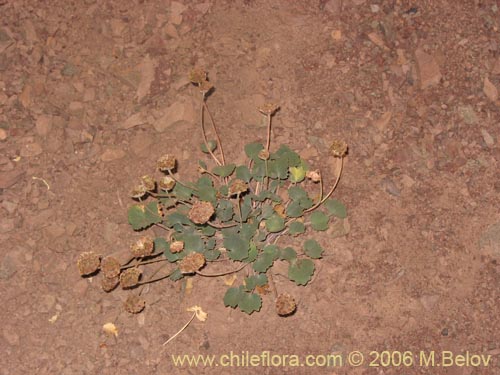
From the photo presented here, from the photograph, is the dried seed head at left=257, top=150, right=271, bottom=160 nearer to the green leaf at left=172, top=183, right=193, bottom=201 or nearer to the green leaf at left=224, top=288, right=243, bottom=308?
the green leaf at left=172, top=183, right=193, bottom=201

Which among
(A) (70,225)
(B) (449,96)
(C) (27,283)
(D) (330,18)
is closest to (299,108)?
(D) (330,18)

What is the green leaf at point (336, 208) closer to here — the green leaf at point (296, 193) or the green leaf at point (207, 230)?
the green leaf at point (296, 193)

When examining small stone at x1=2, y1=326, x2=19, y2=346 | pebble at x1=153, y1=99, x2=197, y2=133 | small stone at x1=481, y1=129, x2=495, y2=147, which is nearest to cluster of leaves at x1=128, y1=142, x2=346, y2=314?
pebble at x1=153, y1=99, x2=197, y2=133

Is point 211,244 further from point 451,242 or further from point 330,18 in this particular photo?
point 330,18

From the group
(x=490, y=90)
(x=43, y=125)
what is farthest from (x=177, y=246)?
(x=490, y=90)

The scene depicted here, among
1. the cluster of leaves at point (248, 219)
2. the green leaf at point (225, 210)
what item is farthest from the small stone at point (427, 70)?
the green leaf at point (225, 210)

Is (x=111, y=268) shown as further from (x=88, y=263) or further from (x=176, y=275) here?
(x=176, y=275)

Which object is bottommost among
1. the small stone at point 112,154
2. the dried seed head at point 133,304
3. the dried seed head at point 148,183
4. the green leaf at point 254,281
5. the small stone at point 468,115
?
the dried seed head at point 133,304
